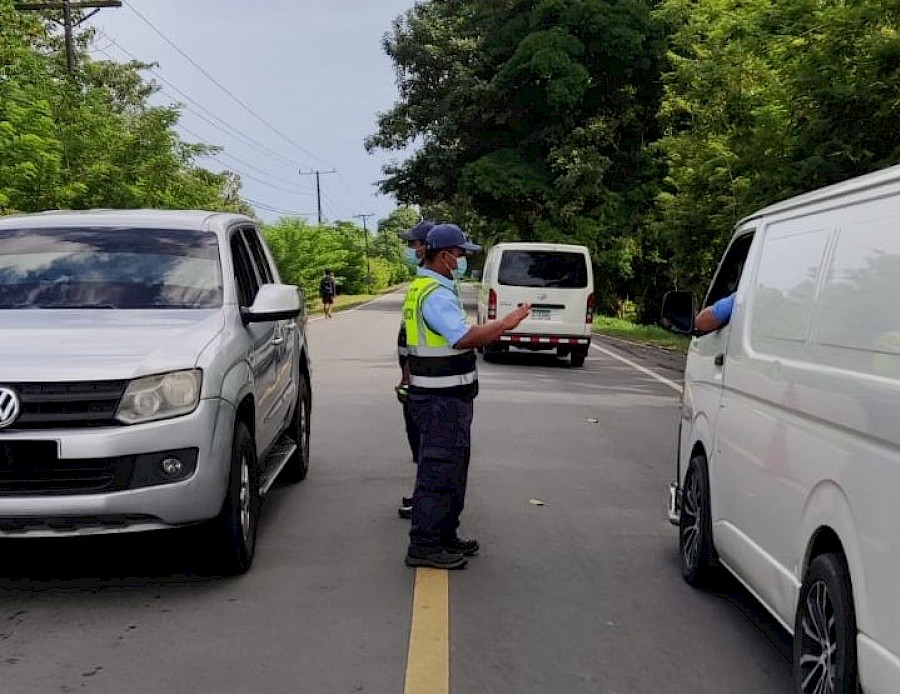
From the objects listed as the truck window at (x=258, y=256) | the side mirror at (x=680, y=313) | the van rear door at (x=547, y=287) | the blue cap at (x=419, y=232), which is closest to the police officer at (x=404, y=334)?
the blue cap at (x=419, y=232)

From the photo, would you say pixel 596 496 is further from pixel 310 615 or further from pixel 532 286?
pixel 532 286

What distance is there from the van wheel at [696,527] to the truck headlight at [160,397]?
2.55 m

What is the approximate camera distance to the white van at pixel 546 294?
18.0 meters

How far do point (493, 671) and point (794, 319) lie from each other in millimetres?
1831

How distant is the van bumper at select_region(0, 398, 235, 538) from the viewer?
15.7 ft

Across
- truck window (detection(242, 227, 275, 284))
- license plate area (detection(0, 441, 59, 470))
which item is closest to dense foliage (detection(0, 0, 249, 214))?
truck window (detection(242, 227, 275, 284))

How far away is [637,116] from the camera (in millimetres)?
38938

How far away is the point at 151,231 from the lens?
6523 millimetres

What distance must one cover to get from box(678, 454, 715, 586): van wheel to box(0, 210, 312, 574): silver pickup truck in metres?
2.33

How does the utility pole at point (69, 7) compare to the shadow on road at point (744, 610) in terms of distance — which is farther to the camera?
the utility pole at point (69, 7)

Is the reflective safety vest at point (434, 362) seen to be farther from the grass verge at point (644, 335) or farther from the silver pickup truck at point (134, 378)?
the grass verge at point (644, 335)

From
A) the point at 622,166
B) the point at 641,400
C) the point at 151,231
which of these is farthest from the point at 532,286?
the point at 622,166

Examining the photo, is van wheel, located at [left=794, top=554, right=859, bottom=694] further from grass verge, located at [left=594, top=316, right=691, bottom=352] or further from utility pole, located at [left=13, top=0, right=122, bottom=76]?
utility pole, located at [left=13, top=0, right=122, bottom=76]

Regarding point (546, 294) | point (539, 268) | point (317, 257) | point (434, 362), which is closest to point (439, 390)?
point (434, 362)
